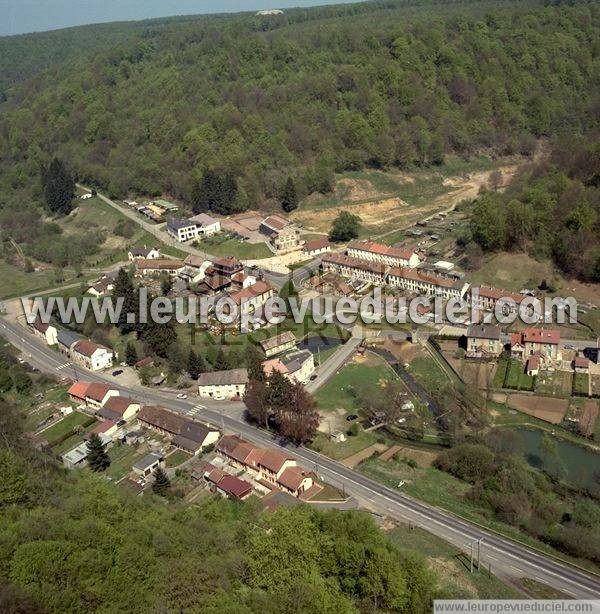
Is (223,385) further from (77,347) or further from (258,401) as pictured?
(77,347)

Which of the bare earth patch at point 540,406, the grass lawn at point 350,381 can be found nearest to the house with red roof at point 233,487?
the grass lawn at point 350,381

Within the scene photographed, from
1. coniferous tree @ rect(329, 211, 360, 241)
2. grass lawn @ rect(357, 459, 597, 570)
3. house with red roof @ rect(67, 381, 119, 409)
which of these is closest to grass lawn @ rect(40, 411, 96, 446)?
house with red roof @ rect(67, 381, 119, 409)

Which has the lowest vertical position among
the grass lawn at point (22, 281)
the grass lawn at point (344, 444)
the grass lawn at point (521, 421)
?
the grass lawn at point (521, 421)

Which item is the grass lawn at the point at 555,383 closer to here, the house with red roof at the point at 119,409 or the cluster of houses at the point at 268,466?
the cluster of houses at the point at 268,466

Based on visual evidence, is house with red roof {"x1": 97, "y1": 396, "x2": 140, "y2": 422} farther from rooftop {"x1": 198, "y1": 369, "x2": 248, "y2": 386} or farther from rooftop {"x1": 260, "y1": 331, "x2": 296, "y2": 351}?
rooftop {"x1": 260, "y1": 331, "x2": 296, "y2": 351}

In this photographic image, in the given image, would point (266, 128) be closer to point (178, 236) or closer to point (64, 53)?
point (178, 236)

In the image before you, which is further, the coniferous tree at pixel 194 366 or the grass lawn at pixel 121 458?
the coniferous tree at pixel 194 366
